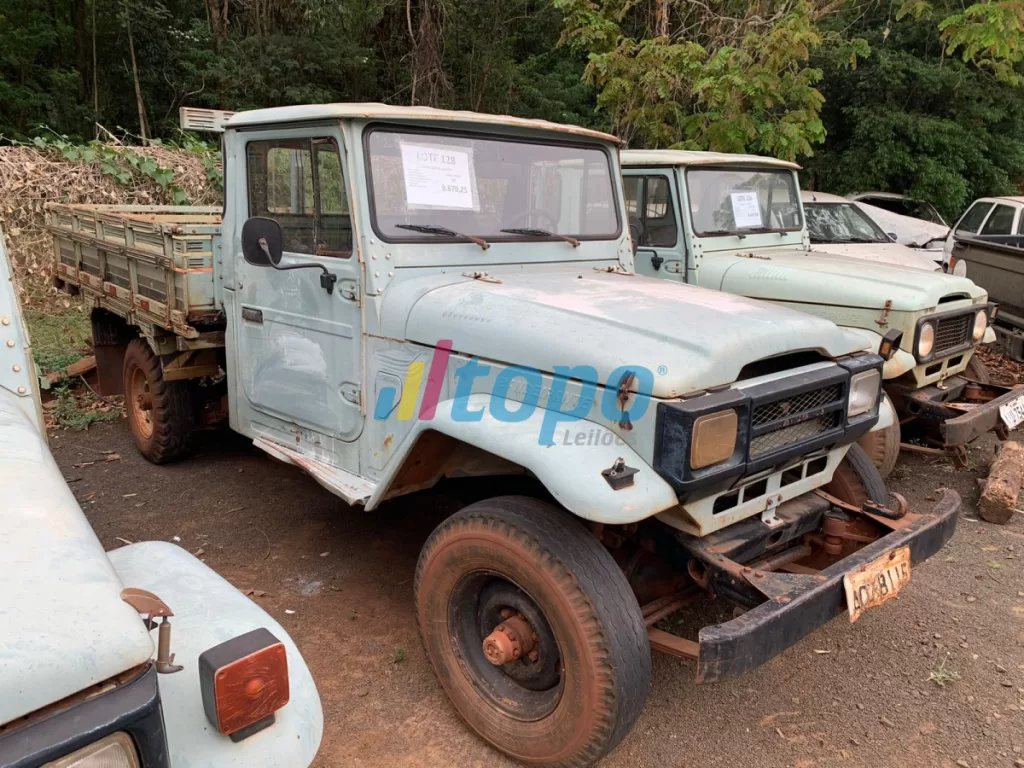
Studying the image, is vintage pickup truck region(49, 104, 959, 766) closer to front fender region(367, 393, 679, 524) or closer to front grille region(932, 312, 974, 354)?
front fender region(367, 393, 679, 524)

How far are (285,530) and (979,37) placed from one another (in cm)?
838

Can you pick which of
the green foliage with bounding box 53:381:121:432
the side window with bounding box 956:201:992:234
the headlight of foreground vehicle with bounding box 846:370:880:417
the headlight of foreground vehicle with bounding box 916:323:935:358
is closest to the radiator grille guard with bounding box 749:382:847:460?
the headlight of foreground vehicle with bounding box 846:370:880:417

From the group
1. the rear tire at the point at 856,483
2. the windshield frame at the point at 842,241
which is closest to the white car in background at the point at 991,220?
the windshield frame at the point at 842,241

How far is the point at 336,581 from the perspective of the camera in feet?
12.6

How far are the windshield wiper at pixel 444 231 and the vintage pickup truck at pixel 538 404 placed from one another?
0.5 inches

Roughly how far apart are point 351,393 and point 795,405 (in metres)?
1.82

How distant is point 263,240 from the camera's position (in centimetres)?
316

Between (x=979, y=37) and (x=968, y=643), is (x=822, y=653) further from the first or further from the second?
(x=979, y=37)

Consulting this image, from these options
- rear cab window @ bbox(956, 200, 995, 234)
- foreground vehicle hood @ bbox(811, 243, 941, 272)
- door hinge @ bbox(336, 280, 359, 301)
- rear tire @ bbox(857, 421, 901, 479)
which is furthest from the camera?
rear cab window @ bbox(956, 200, 995, 234)

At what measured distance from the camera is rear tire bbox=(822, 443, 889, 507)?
10.8 ft

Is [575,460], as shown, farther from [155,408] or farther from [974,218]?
[974,218]

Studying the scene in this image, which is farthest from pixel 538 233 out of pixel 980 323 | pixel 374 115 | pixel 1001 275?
pixel 1001 275

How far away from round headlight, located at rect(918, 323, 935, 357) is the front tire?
11.0ft

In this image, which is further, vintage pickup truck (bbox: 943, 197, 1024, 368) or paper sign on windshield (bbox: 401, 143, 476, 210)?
vintage pickup truck (bbox: 943, 197, 1024, 368)
